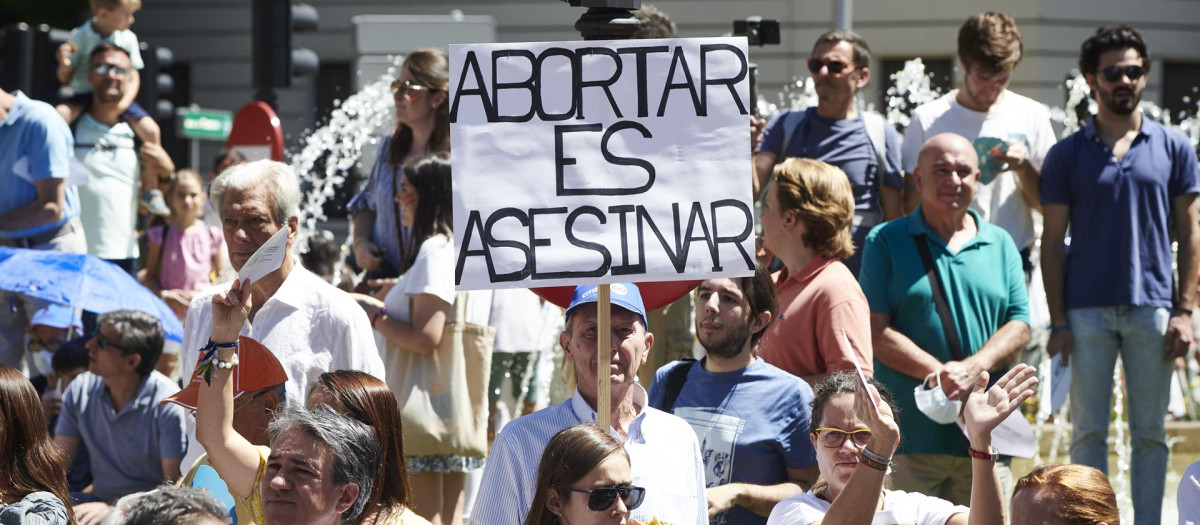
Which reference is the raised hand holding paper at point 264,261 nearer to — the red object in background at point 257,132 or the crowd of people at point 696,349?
the crowd of people at point 696,349

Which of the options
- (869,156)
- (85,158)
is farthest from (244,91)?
(869,156)

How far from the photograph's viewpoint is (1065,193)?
649 cm

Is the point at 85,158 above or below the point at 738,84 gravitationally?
below

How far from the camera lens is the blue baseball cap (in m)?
4.44

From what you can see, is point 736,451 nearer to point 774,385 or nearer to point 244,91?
point 774,385

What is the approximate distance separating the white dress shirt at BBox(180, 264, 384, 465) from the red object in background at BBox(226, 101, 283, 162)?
640cm

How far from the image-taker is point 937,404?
5.48 m

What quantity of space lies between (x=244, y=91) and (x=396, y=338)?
57.7 feet

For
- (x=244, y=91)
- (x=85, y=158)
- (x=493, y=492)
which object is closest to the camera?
(x=493, y=492)

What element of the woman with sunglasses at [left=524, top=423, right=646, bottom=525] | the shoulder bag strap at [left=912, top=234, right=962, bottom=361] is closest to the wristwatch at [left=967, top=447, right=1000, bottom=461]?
the woman with sunglasses at [left=524, top=423, right=646, bottom=525]

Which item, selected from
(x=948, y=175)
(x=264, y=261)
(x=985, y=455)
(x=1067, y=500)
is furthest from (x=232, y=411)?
(x=948, y=175)

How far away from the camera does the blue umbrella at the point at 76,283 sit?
6.91m

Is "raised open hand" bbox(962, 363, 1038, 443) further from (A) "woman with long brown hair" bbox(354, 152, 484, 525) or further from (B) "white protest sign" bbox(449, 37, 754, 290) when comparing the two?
(A) "woman with long brown hair" bbox(354, 152, 484, 525)

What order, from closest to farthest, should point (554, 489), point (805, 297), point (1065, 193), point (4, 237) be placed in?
1. point (554, 489)
2. point (805, 297)
3. point (1065, 193)
4. point (4, 237)
